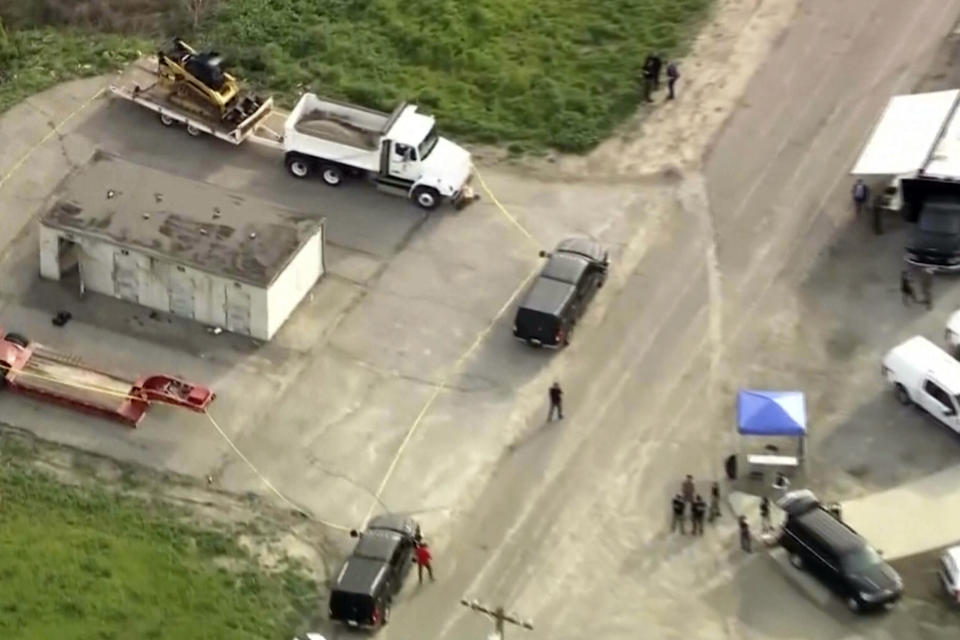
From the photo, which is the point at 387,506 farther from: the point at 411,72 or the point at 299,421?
the point at 411,72

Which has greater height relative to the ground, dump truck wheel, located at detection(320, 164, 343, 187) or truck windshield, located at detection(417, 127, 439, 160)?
truck windshield, located at detection(417, 127, 439, 160)

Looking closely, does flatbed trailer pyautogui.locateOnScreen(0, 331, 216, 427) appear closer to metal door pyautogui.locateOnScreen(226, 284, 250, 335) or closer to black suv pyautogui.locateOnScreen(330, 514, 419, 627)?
metal door pyautogui.locateOnScreen(226, 284, 250, 335)

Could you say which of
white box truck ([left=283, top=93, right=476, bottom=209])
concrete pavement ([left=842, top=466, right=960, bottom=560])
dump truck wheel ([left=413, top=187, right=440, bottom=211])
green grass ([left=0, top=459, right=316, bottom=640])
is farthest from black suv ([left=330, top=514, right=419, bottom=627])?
white box truck ([left=283, top=93, right=476, bottom=209])

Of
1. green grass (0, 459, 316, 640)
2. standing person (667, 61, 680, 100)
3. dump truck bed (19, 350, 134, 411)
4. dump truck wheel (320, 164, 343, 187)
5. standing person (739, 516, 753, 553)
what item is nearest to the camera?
green grass (0, 459, 316, 640)

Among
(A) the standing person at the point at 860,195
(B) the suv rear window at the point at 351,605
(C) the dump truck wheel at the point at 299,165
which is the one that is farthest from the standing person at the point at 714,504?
(C) the dump truck wheel at the point at 299,165

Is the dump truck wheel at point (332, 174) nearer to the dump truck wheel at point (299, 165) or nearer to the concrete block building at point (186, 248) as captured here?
the dump truck wheel at point (299, 165)

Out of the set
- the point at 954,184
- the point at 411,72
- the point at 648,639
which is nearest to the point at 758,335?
the point at 954,184
